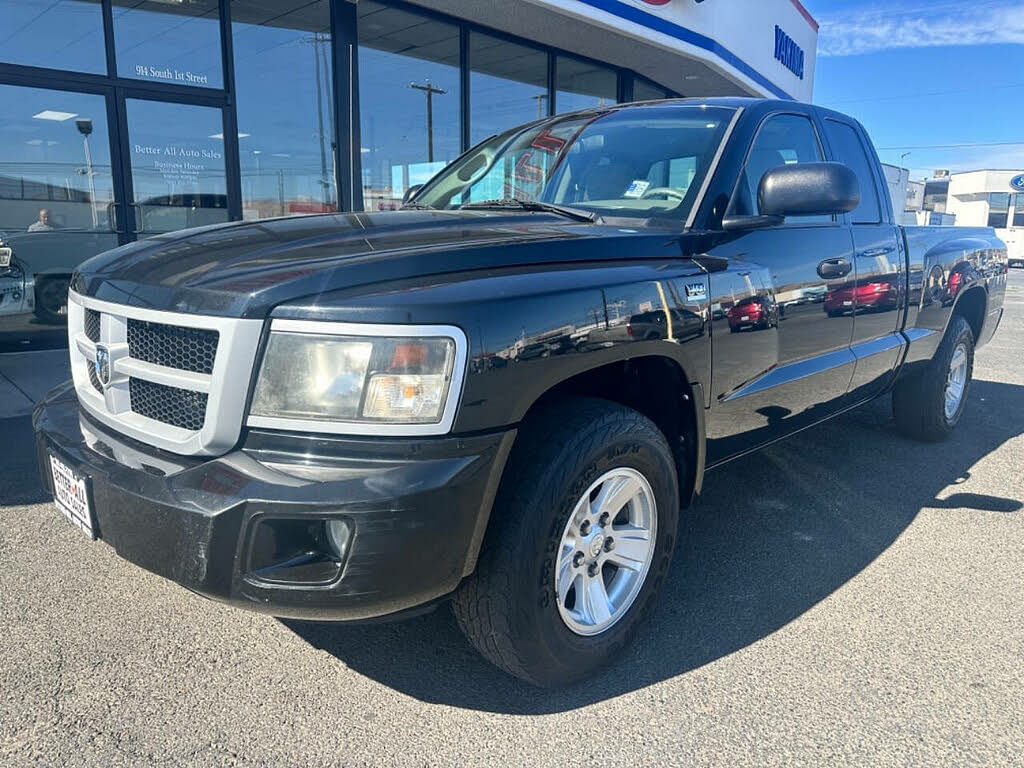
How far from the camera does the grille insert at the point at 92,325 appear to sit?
238 centimetres

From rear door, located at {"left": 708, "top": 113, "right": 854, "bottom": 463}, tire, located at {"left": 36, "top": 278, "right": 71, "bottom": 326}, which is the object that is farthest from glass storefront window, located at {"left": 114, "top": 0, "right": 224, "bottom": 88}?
rear door, located at {"left": 708, "top": 113, "right": 854, "bottom": 463}

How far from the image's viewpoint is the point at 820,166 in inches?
108

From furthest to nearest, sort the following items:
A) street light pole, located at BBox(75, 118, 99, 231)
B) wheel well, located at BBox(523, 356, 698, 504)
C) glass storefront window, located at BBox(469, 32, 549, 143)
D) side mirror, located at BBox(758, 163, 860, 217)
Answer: glass storefront window, located at BBox(469, 32, 549, 143)
street light pole, located at BBox(75, 118, 99, 231)
side mirror, located at BBox(758, 163, 860, 217)
wheel well, located at BBox(523, 356, 698, 504)

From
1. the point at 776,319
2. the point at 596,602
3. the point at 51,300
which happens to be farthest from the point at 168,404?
the point at 51,300

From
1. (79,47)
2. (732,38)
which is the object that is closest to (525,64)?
(732,38)

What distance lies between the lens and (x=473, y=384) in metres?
1.86

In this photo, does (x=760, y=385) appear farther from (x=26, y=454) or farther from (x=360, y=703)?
(x=26, y=454)

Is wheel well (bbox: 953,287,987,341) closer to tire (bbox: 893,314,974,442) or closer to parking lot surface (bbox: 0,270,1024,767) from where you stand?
tire (bbox: 893,314,974,442)

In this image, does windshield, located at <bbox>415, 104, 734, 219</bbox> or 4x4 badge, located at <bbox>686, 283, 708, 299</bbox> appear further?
windshield, located at <bbox>415, 104, 734, 219</bbox>

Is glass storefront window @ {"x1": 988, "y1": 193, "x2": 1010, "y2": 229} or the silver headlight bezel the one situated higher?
glass storefront window @ {"x1": 988, "y1": 193, "x2": 1010, "y2": 229}

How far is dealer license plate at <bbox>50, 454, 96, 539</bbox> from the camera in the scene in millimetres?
2109

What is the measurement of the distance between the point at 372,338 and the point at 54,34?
24.2ft

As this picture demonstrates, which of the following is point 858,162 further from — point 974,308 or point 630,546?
point 630,546

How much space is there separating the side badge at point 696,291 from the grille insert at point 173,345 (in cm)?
144
